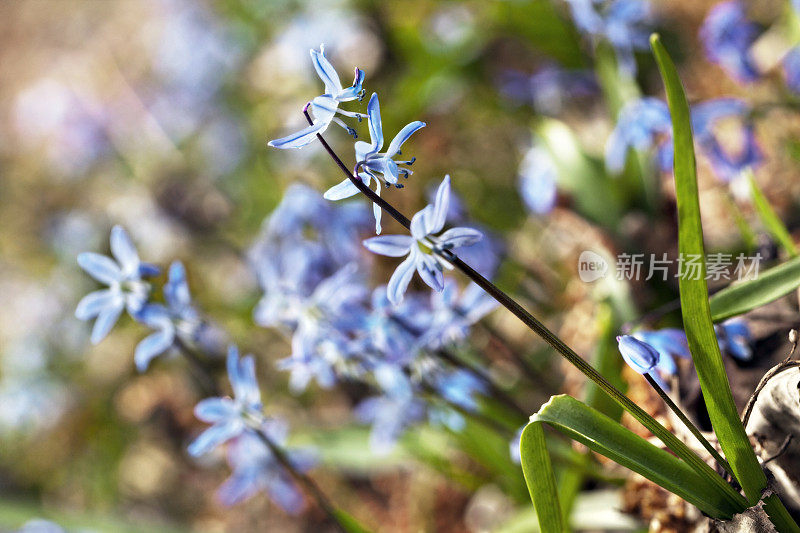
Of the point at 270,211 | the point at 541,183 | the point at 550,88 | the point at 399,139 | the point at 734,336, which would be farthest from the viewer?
the point at 270,211

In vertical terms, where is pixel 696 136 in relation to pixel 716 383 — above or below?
above

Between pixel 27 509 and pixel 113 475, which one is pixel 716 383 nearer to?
pixel 27 509

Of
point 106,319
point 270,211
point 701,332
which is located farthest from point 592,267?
point 270,211

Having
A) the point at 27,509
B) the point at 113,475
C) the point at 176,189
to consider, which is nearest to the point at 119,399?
the point at 113,475

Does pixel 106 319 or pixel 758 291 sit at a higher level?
pixel 106 319

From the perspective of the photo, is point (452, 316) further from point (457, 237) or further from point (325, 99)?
point (325, 99)

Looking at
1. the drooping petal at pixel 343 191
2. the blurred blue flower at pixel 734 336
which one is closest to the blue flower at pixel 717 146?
the blurred blue flower at pixel 734 336

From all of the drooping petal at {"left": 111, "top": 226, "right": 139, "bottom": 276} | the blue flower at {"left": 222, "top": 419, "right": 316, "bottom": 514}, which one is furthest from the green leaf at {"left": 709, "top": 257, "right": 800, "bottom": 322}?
the drooping petal at {"left": 111, "top": 226, "right": 139, "bottom": 276}
